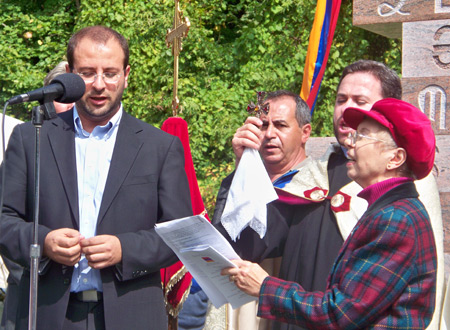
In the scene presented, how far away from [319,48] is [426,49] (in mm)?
2368

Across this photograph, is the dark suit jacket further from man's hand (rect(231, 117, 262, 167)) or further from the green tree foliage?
the green tree foliage

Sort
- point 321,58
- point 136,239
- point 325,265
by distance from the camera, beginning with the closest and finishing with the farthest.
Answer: point 136,239, point 325,265, point 321,58

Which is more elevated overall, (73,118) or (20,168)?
(73,118)

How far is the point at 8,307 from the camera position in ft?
10.3

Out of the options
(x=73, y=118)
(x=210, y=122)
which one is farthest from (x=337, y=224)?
(x=210, y=122)

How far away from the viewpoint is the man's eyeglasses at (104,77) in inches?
124

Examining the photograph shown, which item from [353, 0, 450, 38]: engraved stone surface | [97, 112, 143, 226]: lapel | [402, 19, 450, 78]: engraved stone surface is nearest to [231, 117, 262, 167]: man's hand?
[97, 112, 143, 226]: lapel

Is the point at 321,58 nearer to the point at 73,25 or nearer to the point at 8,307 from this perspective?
the point at 8,307

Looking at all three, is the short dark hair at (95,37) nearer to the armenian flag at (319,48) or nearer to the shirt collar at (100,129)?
the shirt collar at (100,129)

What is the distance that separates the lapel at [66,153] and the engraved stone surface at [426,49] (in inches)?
99.5

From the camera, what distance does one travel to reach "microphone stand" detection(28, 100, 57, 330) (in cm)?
249

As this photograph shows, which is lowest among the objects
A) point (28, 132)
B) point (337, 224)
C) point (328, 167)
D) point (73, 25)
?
point (337, 224)

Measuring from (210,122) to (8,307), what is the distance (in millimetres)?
6527

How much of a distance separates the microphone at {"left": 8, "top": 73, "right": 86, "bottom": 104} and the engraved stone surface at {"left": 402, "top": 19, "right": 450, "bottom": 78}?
2685 mm
